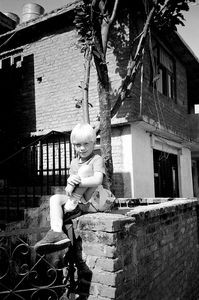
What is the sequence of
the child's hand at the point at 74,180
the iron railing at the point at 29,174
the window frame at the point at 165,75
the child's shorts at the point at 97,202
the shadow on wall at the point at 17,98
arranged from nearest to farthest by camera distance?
1. the child's hand at the point at 74,180
2. the child's shorts at the point at 97,202
3. the iron railing at the point at 29,174
4. the shadow on wall at the point at 17,98
5. the window frame at the point at 165,75

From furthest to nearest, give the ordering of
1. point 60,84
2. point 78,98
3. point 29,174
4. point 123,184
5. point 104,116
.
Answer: point 60,84 → point 78,98 → point 29,174 → point 123,184 → point 104,116

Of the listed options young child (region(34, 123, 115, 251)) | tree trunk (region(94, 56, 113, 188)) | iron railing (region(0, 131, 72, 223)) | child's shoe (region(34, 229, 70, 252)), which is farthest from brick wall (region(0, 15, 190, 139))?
child's shoe (region(34, 229, 70, 252))

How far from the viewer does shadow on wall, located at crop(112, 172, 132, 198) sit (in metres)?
6.51

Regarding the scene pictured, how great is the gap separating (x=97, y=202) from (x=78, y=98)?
5.22 meters

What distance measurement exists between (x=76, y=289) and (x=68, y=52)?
684cm

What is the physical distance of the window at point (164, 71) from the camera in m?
8.58

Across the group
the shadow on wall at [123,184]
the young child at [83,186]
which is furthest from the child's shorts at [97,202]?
the shadow on wall at [123,184]

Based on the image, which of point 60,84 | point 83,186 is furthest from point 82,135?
point 60,84

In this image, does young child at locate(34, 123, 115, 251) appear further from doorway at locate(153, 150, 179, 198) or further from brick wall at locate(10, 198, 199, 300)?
doorway at locate(153, 150, 179, 198)

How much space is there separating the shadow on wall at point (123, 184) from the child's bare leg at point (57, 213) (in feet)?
13.8

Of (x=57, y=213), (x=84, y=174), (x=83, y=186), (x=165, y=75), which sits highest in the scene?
(x=165, y=75)

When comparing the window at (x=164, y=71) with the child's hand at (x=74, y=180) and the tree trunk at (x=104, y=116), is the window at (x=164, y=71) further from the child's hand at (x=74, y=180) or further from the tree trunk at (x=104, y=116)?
the child's hand at (x=74, y=180)

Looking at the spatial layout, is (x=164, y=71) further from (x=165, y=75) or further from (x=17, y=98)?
(x=17, y=98)

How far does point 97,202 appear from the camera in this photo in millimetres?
2588
